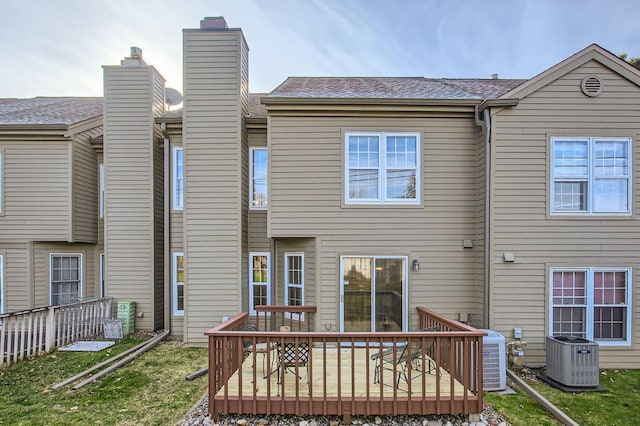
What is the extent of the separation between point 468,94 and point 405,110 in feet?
5.19

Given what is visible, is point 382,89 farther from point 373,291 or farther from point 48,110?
point 48,110

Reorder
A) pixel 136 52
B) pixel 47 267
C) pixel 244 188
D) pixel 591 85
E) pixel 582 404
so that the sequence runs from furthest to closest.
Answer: pixel 47 267, pixel 136 52, pixel 244 188, pixel 591 85, pixel 582 404

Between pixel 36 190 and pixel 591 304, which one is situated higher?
pixel 36 190

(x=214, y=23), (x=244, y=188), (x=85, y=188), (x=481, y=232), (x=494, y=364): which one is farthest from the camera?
(x=85, y=188)

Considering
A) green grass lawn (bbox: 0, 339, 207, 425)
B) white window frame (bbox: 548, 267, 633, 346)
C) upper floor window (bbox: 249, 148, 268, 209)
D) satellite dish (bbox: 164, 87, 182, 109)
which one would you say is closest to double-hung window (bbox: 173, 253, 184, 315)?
green grass lawn (bbox: 0, 339, 207, 425)

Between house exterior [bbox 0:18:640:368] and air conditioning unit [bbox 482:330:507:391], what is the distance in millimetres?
1073

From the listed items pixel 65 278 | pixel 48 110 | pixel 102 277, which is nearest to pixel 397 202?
pixel 102 277

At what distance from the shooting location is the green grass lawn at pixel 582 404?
4.41 metres

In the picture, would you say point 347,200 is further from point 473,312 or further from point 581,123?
point 581,123

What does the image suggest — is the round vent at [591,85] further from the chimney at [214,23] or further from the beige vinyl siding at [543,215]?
the chimney at [214,23]

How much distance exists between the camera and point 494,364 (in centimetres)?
534

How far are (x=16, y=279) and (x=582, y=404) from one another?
1316cm

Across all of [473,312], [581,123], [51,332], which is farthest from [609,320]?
[51,332]

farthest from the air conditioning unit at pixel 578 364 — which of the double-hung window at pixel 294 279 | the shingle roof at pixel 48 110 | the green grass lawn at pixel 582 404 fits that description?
the shingle roof at pixel 48 110
